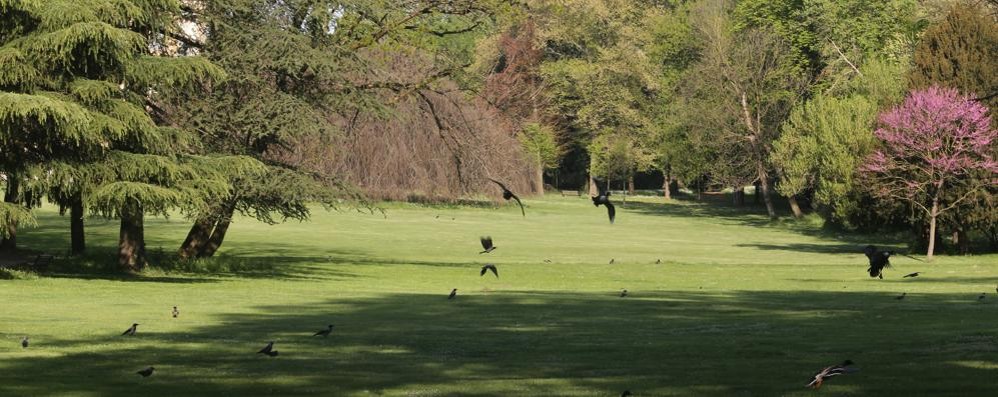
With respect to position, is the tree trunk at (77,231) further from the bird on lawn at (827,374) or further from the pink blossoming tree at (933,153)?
the pink blossoming tree at (933,153)

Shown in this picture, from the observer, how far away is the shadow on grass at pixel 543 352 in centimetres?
1324

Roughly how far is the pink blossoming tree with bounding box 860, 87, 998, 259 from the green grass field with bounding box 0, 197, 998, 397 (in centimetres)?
355

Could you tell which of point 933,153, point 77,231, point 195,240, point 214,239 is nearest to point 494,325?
point 195,240

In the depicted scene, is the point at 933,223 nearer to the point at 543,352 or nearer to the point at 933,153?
the point at 933,153

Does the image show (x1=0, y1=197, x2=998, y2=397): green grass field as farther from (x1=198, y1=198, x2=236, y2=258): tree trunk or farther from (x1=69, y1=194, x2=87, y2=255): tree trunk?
(x1=69, y1=194, x2=87, y2=255): tree trunk

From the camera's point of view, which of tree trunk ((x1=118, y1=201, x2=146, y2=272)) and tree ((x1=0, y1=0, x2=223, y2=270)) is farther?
tree trunk ((x1=118, y1=201, x2=146, y2=272))

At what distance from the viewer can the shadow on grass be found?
13.2m

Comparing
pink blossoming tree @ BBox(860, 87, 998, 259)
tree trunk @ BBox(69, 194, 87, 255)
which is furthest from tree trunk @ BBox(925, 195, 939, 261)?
tree trunk @ BBox(69, 194, 87, 255)

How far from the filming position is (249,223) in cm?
6300

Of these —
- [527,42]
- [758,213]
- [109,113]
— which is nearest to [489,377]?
[109,113]

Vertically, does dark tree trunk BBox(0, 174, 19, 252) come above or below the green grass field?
above

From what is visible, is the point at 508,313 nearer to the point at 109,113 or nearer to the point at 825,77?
the point at 109,113

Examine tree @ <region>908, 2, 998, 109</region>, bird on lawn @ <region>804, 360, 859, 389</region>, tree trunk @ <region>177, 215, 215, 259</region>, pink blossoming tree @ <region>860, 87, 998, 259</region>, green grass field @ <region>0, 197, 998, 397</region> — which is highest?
tree @ <region>908, 2, 998, 109</region>

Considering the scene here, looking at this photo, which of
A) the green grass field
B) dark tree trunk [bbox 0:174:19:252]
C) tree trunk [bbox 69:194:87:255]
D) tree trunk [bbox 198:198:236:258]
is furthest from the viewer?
tree trunk [bbox 198:198:236:258]
